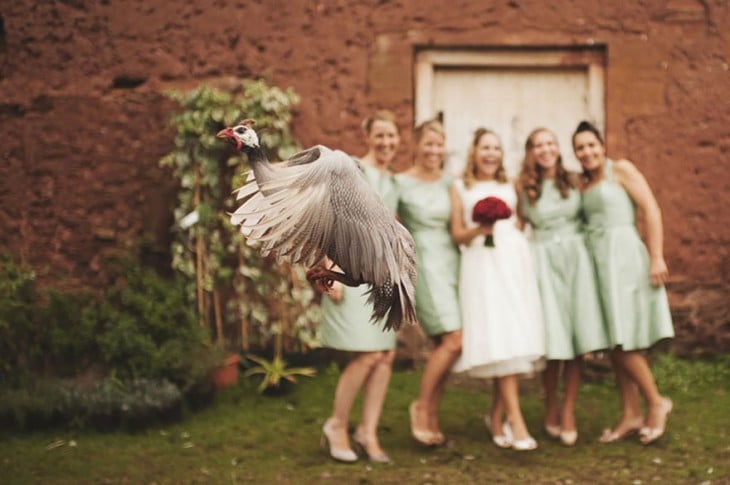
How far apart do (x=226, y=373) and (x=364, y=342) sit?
176 cm

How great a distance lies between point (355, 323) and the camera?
16.2ft

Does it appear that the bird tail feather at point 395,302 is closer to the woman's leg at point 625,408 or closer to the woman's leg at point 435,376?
the woman's leg at point 435,376

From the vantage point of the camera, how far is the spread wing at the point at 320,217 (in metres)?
2.85

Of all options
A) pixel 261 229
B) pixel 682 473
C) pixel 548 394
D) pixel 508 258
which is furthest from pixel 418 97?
pixel 261 229

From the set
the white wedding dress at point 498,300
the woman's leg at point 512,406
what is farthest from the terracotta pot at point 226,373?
the woman's leg at point 512,406

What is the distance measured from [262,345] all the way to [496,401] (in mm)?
2145

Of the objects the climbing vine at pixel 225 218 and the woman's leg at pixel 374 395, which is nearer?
the woman's leg at pixel 374 395

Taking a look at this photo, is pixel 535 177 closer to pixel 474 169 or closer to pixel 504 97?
pixel 474 169

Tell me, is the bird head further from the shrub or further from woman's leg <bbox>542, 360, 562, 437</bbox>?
the shrub

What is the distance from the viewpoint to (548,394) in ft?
→ 17.7

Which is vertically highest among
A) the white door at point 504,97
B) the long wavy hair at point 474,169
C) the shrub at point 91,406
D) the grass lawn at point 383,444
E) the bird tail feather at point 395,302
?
the white door at point 504,97

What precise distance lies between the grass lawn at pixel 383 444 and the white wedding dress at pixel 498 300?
1.81 ft

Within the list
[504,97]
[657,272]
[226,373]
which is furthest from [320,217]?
[504,97]

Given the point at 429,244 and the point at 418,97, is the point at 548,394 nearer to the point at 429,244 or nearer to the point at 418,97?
the point at 429,244
